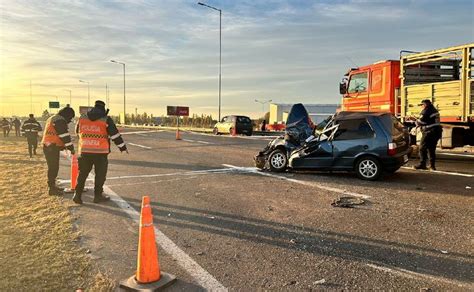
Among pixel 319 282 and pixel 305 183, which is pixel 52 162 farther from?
pixel 319 282

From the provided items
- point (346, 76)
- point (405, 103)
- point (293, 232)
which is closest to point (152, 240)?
point (293, 232)

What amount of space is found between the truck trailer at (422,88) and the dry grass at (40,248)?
987 centimetres

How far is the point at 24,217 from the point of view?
682 centimetres

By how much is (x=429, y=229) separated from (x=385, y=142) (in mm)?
4030

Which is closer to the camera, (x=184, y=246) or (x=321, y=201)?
(x=184, y=246)

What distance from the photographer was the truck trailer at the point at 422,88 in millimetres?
11188

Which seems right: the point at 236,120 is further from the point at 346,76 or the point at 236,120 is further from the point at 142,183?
the point at 142,183

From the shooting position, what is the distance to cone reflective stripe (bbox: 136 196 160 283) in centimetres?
413

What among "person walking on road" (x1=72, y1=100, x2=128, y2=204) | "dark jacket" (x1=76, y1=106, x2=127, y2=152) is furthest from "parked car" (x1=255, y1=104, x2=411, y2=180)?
"person walking on road" (x1=72, y1=100, x2=128, y2=204)

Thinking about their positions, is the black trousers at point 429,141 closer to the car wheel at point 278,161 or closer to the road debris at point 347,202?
the car wheel at point 278,161

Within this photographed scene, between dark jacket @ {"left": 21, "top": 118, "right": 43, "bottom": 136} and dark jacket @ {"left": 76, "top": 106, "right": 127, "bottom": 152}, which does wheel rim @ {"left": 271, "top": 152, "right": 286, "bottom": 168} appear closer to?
dark jacket @ {"left": 76, "top": 106, "right": 127, "bottom": 152}

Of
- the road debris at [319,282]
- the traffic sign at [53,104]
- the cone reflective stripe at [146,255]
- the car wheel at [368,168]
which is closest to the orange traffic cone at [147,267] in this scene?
the cone reflective stripe at [146,255]

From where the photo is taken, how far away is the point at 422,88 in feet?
40.8

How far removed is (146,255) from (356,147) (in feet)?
22.6
